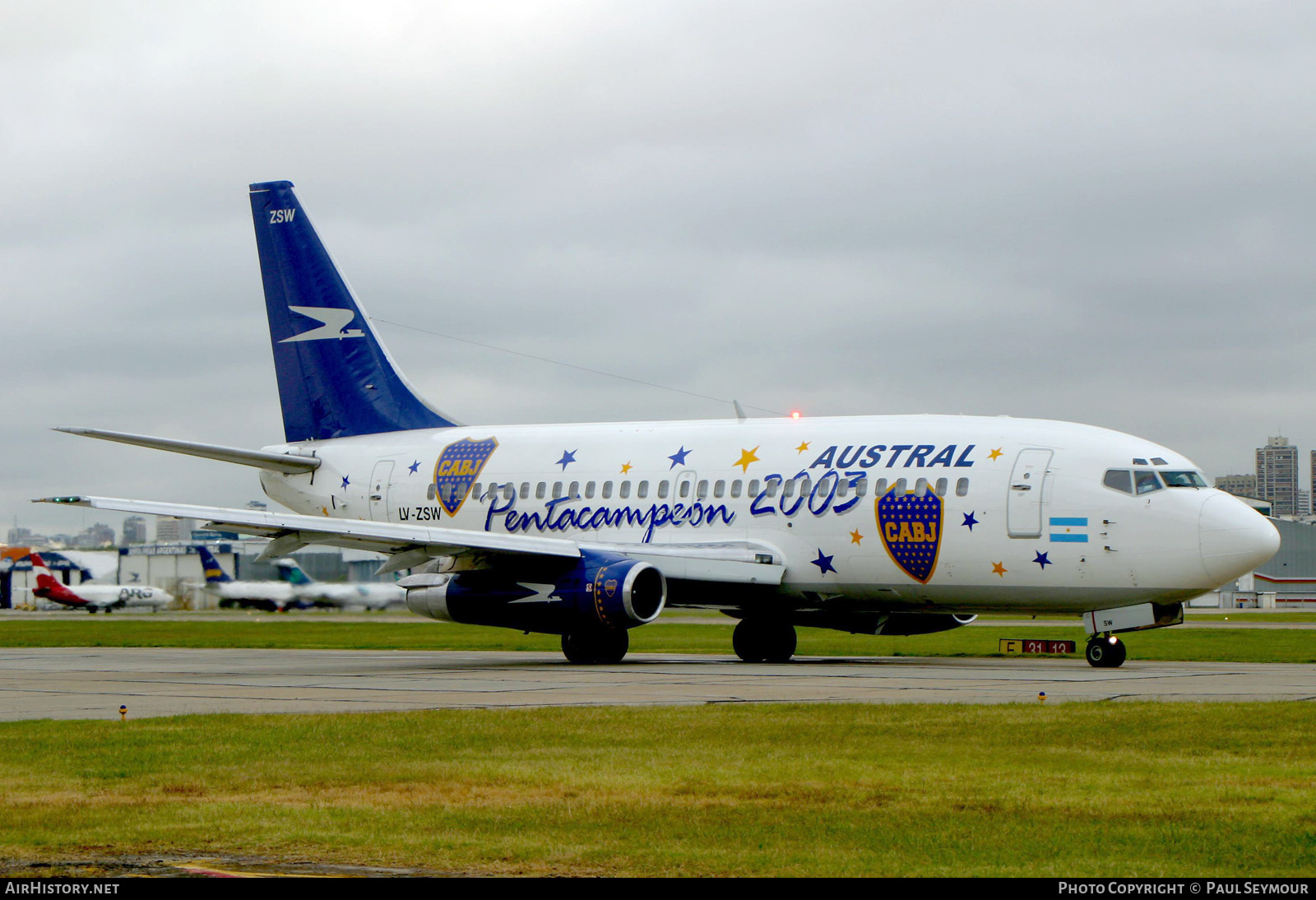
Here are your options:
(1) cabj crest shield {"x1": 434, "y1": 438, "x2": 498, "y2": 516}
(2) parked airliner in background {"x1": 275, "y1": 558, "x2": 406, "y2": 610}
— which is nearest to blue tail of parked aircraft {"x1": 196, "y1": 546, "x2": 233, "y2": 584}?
(2) parked airliner in background {"x1": 275, "y1": 558, "x2": 406, "y2": 610}

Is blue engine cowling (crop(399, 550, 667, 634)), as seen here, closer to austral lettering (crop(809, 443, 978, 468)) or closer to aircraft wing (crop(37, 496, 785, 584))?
aircraft wing (crop(37, 496, 785, 584))

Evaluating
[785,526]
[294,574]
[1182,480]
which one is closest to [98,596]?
[294,574]

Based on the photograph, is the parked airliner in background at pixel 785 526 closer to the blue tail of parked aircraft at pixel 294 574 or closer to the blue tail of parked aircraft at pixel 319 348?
the blue tail of parked aircraft at pixel 319 348

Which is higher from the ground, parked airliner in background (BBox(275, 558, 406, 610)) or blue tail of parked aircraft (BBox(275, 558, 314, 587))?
blue tail of parked aircraft (BBox(275, 558, 314, 587))

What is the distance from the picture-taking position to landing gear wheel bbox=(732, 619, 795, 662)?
94.0 feet

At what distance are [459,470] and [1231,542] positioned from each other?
16.2 metres

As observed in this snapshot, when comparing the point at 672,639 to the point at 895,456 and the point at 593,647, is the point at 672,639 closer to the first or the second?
the point at 593,647

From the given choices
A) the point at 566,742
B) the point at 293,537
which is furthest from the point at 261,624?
the point at 566,742

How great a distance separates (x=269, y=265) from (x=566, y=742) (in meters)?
24.9

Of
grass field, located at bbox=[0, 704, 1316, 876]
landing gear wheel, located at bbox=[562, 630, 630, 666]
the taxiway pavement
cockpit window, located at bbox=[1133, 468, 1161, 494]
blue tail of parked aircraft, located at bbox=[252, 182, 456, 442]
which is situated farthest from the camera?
blue tail of parked aircraft, located at bbox=[252, 182, 456, 442]

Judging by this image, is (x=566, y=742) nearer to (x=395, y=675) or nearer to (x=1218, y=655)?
(x=395, y=675)

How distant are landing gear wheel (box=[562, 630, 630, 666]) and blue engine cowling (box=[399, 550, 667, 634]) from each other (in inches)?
23.8

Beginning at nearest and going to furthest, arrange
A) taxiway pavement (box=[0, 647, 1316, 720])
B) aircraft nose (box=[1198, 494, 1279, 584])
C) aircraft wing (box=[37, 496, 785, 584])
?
taxiway pavement (box=[0, 647, 1316, 720]) < aircraft nose (box=[1198, 494, 1279, 584]) < aircraft wing (box=[37, 496, 785, 584])

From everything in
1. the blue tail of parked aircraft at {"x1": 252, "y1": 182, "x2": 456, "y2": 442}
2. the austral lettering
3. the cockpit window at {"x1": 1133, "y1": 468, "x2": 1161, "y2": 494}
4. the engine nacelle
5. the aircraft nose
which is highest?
the blue tail of parked aircraft at {"x1": 252, "y1": 182, "x2": 456, "y2": 442}
